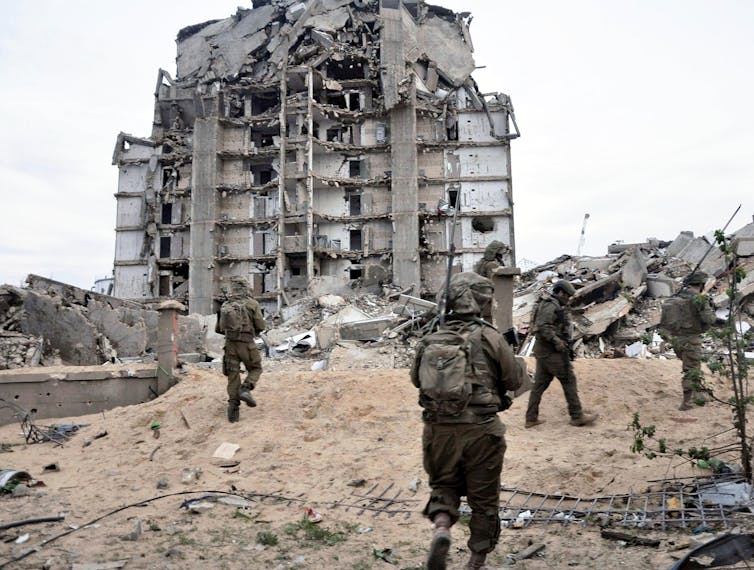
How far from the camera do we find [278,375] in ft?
33.3

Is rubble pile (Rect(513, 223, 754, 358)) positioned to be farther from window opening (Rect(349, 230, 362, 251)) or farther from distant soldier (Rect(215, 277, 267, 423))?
window opening (Rect(349, 230, 362, 251))

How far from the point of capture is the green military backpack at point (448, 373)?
3.58 meters

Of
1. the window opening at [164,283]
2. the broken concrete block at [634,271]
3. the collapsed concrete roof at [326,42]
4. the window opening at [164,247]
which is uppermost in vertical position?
the collapsed concrete roof at [326,42]

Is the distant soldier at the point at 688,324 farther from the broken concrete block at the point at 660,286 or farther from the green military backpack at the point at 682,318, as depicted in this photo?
the broken concrete block at the point at 660,286

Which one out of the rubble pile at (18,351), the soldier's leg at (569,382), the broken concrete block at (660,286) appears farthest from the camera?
the broken concrete block at (660,286)

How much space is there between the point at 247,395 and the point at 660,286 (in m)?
17.5

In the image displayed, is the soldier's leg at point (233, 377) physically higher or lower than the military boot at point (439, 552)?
higher

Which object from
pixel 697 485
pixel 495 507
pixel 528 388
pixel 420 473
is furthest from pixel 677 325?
pixel 495 507

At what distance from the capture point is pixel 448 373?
360 centimetres

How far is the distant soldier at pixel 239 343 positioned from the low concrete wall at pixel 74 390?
2431mm

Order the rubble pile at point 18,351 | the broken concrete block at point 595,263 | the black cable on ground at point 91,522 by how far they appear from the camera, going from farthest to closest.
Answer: the broken concrete block at point 595,263
the rubble pile at point 18,351
the black cable on ground at point 91,522

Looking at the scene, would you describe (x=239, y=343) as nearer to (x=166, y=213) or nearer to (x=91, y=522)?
(x=91, y=522)

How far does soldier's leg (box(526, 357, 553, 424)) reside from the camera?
7.49 m

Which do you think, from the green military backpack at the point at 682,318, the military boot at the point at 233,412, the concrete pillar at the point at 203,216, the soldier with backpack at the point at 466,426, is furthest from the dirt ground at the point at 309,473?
the concrete pillar at the point at 203,216
